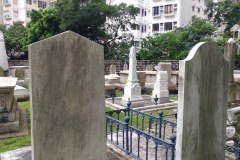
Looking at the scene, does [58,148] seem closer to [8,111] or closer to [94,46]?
[94,46]

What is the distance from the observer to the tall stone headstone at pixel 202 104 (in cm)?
299

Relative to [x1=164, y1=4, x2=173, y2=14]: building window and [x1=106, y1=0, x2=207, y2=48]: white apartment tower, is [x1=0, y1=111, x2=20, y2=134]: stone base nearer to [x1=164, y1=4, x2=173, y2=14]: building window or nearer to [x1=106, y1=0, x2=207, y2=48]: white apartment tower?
[x1=106, y1=0, x2=207, y2=48]: white apartment tower

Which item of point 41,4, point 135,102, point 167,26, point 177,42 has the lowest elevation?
point 135,102

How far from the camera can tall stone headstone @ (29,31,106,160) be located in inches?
102

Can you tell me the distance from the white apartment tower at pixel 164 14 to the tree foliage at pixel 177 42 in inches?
316

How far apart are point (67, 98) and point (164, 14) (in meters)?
33.7

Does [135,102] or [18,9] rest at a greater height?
[18,9]

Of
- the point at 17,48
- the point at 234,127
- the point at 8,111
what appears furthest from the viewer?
the point at 17,48

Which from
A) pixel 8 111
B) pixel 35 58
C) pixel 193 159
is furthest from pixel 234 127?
pixel 8 111

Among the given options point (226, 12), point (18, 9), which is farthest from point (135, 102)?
point (18, 9)

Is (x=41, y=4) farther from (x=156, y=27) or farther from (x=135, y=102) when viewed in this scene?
(x=135, y=102)

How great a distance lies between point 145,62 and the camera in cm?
2272

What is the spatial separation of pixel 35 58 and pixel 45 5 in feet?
161

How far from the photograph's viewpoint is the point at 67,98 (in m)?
2.75
